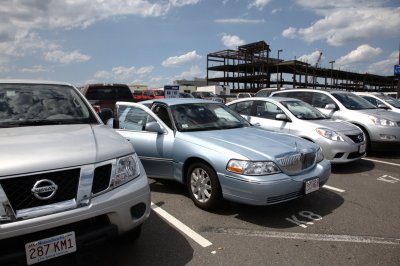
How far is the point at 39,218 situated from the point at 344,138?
18.8 ft

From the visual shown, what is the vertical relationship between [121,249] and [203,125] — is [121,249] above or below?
below

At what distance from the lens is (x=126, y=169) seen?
2.98m

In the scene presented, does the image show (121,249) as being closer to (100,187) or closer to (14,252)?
(100,187)

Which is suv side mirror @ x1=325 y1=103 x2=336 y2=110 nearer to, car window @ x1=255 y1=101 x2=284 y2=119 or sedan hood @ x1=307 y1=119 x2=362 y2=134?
sedan hood @ x1=307 y1=119 x2=362 y2=134

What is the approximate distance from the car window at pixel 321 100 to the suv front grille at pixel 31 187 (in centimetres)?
779

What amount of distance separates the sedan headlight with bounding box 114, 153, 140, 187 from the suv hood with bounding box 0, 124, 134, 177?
67 millimetres

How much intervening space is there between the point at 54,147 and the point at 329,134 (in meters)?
5.30

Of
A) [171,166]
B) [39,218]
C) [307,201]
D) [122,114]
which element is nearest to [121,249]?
[39,218]

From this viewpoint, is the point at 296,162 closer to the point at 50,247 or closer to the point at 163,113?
the point at 163,113

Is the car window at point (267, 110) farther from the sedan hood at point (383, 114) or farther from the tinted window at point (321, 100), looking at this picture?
the sedan hood at point (383, 114)

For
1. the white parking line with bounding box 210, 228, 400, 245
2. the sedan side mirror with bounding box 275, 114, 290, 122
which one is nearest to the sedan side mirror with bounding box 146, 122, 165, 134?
the white parking line with bounding box 210, 228, 400, 245

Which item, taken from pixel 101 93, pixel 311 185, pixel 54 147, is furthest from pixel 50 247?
pixel 101 93

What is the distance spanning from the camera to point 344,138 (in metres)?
6.57

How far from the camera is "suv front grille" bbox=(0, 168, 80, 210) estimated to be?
2.40m
